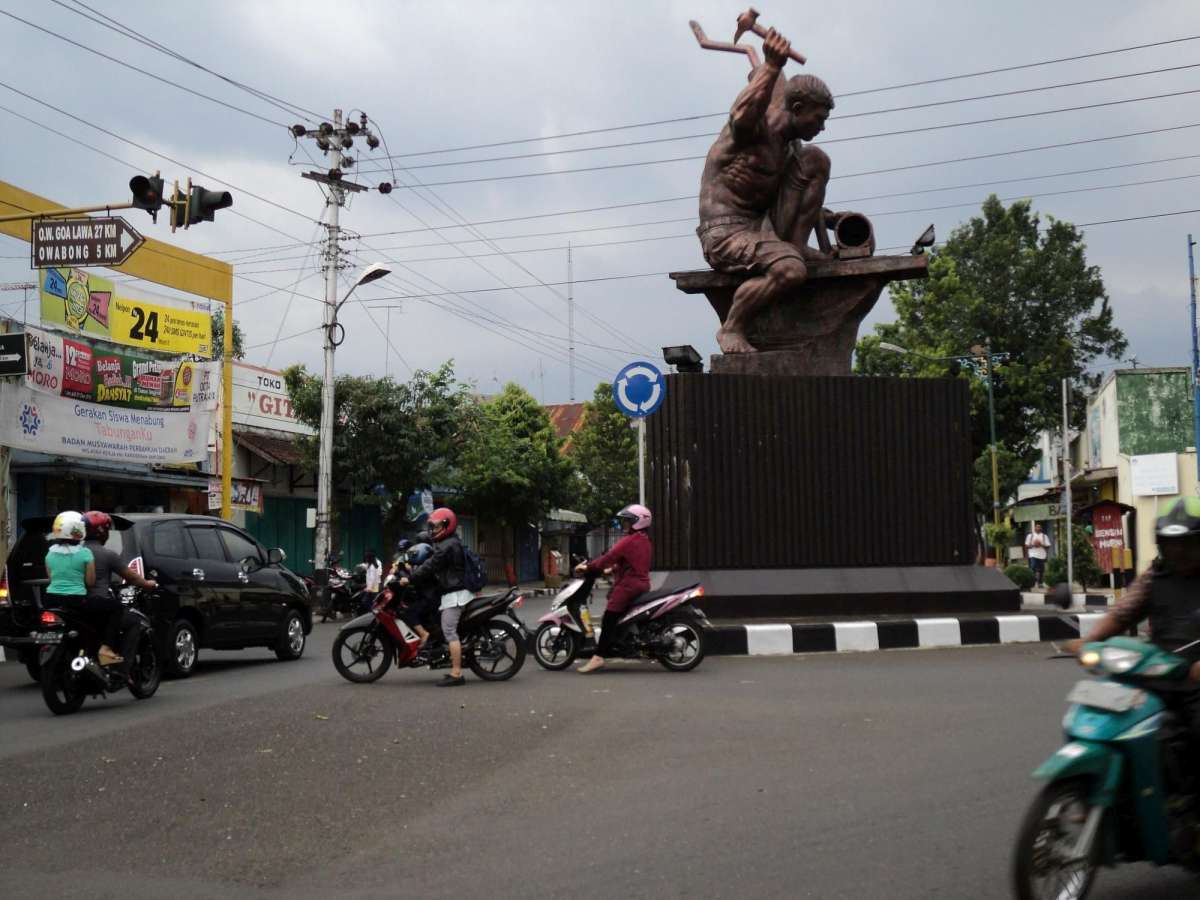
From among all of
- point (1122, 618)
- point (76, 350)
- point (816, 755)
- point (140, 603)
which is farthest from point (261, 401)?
point (1122, 618)

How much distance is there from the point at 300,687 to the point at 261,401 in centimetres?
2396

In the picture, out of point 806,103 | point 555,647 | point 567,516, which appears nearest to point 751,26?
point 806,103

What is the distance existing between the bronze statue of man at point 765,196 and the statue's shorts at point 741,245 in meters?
0.01

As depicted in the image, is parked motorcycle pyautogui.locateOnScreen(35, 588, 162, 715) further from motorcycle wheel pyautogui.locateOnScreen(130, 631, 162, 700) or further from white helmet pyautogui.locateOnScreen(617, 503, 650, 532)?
white helmet pyautogui.locateOnScreen(617, 503, 650, 532)

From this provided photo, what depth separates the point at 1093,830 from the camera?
12.8 feet

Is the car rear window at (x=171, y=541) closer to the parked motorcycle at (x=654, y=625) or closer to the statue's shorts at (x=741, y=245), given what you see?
the parked motorcycle at (x=654, y=625)

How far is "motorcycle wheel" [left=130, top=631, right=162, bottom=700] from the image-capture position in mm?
10500

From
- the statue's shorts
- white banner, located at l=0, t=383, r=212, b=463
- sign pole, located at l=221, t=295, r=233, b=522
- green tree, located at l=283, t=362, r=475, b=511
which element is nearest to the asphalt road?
the statue's shorts

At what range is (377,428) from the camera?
30953 mm

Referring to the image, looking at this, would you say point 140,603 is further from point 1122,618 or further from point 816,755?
point 1122,618

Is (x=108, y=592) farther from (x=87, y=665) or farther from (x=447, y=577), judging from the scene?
(x=447, y=577)

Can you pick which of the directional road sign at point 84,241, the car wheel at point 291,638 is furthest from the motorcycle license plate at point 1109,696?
the directional road sign at point 84,241

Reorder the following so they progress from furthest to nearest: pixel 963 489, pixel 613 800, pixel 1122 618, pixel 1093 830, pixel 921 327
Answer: pixel 921 327 < pixel 963 489 < pixel 613 800 < pixel 1122 618 < pixel 1093 830

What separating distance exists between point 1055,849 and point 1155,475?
35415 millimetres
